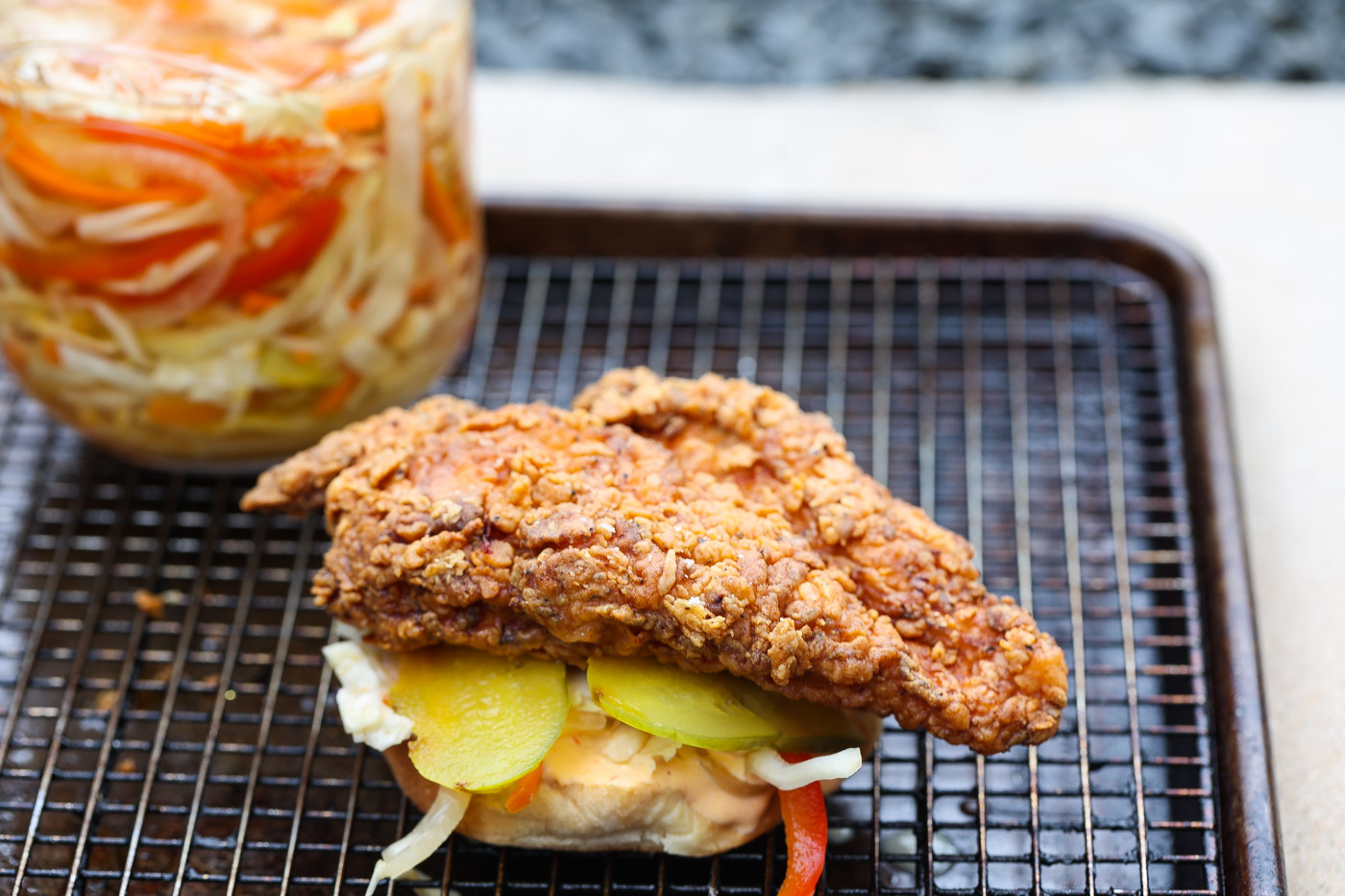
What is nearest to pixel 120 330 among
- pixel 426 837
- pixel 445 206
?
pixel 445 206

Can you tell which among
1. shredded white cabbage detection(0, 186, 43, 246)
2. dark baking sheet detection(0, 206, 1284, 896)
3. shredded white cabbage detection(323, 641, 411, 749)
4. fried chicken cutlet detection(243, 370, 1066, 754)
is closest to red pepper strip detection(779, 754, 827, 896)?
dark baking sheet detection(0, 206, 1284, 896)

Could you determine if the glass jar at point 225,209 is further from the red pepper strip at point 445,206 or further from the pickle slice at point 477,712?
the pickle slice at point 477,712

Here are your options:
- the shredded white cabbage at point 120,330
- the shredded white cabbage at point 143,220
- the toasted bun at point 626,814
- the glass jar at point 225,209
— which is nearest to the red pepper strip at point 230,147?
the glass jar at point 225,209

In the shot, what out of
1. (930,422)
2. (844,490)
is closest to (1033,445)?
(930,422)

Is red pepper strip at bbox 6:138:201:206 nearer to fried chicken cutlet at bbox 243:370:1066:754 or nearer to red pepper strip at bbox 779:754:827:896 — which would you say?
fried chicken cutlet at bbox 243:370:1066:754

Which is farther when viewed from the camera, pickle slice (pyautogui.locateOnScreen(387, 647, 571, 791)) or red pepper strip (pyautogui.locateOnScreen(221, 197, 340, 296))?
red pepper strip (pyautogui.locateOnScreen(221, 197, 340, 296))

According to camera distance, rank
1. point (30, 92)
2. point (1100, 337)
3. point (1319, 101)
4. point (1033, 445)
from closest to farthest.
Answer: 1. point (30, 92)
2. point (1033, 445)
3. point (1100, 337)
4. point (1319, 101)

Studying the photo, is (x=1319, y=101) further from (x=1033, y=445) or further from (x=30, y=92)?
(x=30, y=92)
